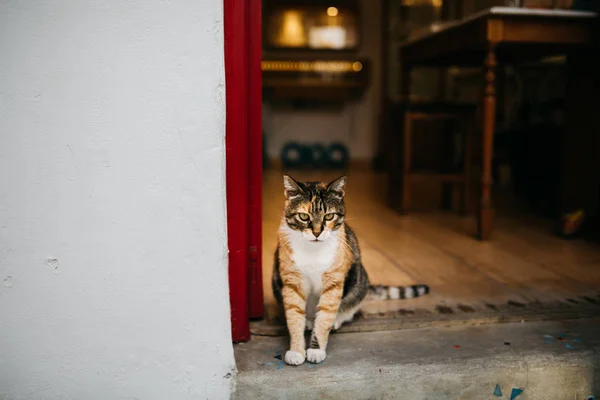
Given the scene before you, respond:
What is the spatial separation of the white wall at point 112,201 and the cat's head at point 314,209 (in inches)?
10.6

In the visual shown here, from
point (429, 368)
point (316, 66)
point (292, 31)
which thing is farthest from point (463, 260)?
point (292, 31)

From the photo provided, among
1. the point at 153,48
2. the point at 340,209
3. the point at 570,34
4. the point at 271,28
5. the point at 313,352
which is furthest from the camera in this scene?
the point at 271,28

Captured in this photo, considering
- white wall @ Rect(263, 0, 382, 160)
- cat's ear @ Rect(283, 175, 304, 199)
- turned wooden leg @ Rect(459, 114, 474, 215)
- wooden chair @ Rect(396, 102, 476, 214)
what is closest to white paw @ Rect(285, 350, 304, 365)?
cat's ear @ Rect(283, 175, 304, 199)

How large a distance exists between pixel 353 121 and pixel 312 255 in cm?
517

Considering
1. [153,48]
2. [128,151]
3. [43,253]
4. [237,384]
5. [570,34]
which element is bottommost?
[237,384]

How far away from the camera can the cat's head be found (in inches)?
64.2

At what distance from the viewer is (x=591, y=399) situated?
1640 mm

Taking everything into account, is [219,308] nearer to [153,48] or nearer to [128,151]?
[128,151]

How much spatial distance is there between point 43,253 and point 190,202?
0.38 m

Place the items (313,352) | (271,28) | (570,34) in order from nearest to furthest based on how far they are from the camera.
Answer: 1. (313,352)
2. (570,34)
3. (271,28)

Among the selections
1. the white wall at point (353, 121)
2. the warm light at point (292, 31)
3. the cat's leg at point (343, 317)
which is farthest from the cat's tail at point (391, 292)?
the warm light at point (292, 31)

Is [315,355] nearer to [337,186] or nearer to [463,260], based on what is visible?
[337,186]

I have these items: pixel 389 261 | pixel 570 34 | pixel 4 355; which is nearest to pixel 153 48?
pixel 4 355

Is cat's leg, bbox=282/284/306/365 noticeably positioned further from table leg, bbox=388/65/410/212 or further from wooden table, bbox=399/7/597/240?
table leg, bbox=388/65/410/212
